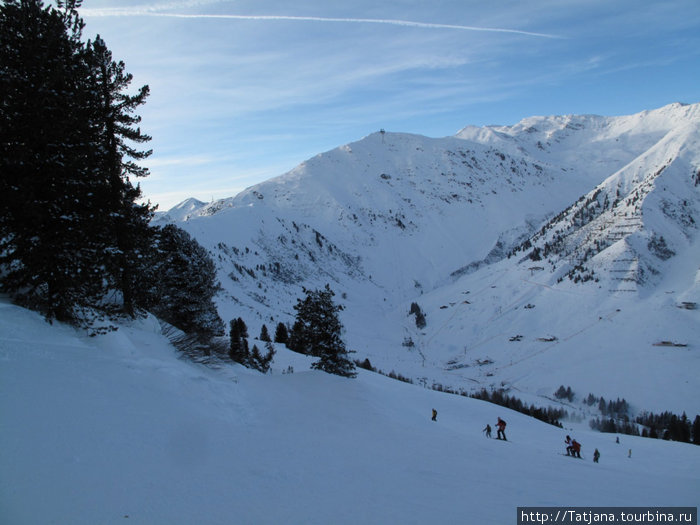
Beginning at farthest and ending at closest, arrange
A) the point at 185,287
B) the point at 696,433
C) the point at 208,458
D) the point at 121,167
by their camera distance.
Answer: the point at 696,433, the point at 185,287, the point at 121,167, the point at 208,458

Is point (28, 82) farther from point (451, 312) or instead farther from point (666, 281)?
point (666, 281)

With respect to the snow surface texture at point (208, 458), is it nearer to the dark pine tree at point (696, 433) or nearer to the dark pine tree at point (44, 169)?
the dark pine tree at point (44, 169)

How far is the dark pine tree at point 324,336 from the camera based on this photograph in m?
25.3

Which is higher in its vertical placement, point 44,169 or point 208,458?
point 44,169

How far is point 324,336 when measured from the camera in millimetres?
25750

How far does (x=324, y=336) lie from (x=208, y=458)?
1616cm

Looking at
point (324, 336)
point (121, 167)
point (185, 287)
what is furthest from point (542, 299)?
point (121, 167)

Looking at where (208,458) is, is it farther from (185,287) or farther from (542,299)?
(542,299)

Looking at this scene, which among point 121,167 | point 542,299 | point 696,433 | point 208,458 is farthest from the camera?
point 542,299

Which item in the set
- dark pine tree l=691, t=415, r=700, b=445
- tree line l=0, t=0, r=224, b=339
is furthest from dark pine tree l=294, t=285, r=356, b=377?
dark pine tree l=691, t=415, r=700, b=445

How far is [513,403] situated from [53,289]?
68788 millimetres

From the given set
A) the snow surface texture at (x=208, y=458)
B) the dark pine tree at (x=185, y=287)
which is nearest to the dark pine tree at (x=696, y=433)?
the snow surface texture at (x=208, y=458)

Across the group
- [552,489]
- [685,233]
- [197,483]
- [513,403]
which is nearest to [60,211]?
[197,483]

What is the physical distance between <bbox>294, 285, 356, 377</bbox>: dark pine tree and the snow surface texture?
23.3 feet
